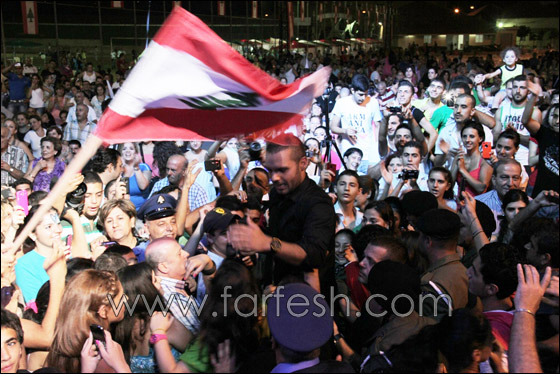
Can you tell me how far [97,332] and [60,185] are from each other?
79 cm

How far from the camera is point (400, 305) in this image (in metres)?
3.02

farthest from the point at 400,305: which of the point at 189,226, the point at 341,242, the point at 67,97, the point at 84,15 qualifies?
the point at 84,15

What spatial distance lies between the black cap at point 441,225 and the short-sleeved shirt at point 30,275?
7.99 ft

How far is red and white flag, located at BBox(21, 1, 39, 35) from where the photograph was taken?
1898 cm

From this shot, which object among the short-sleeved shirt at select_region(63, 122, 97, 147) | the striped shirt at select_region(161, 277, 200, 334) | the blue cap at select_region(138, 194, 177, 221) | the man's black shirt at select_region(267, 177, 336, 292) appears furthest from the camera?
the short-sleeved shirt at select_region(63, 122, 97, 147)

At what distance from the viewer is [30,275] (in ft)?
13.0

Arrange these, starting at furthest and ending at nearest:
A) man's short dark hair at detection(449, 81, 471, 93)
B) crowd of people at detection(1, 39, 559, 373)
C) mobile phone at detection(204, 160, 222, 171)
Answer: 1. man's short dark hair at detection(449, 81, 471, 93)
2. mobile phone at detection(204, 160, 222, 171)
3. crowd of people at detection(1, 39, 559, 373)

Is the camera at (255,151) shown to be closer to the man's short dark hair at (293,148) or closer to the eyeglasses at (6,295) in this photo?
the man's short dark hair at (293,148)

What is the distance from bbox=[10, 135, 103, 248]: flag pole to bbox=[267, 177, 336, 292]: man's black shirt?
41.6 inches

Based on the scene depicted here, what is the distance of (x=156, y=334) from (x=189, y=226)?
1.96 m

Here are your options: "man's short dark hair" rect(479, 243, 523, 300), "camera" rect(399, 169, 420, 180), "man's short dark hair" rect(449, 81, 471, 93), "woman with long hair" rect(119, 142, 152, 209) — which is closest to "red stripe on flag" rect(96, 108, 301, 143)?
"man's short dark hair" rect(479, 243, 523, 300)

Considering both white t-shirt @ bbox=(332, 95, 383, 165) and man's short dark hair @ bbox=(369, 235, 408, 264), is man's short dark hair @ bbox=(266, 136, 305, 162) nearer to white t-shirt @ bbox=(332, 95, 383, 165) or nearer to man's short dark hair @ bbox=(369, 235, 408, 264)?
man's short dark hair @ bbox=(369, 235, 408, 264)

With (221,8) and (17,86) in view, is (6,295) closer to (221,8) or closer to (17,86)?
(17,86)

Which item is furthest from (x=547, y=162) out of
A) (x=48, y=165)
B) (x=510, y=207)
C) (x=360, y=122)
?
(x=48, y=165)
